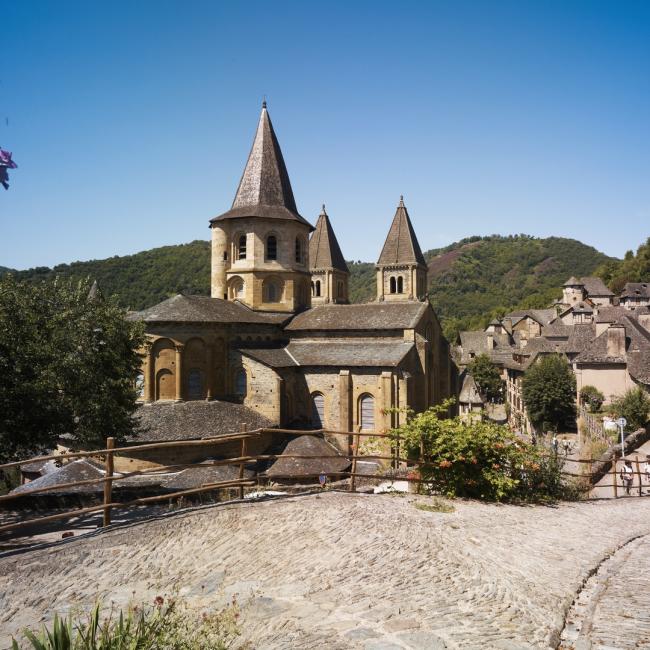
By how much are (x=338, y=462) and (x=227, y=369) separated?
8044 millimetres

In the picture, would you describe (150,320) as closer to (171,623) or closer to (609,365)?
(171,623)

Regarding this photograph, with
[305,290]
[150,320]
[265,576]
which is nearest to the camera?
[265,576]

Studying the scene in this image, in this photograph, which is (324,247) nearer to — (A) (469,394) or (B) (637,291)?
(A) (469,394)

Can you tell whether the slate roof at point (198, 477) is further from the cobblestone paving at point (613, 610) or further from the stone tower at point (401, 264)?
the stone tower at point (401, 264)

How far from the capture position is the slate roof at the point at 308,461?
912 inches

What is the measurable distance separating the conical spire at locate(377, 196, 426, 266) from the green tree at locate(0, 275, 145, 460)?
36.7m

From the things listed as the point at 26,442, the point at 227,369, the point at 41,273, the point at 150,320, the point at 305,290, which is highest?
the point at 41,273

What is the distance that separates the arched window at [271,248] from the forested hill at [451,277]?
26.5m

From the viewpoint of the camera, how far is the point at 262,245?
1300 inches

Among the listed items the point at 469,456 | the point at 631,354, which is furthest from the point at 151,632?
the point at 631,354

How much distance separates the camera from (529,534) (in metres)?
8.75

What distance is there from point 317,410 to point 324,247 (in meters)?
24.8

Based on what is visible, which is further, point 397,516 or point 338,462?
point 338,462

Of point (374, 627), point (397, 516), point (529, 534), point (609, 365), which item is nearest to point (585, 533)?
point (529, 534)
